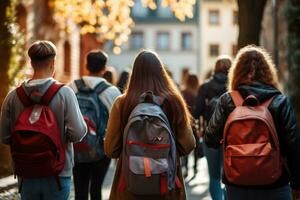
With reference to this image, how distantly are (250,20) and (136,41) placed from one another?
59.8 metres

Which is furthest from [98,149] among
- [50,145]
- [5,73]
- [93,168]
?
[5,73]

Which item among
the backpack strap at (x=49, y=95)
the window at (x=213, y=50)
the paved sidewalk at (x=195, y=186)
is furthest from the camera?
the window at (x=213, y=50)

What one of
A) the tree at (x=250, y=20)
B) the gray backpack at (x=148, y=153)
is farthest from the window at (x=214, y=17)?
the gray backpack at (x=148, y=153)

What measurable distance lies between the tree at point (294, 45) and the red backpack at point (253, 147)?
6253mm

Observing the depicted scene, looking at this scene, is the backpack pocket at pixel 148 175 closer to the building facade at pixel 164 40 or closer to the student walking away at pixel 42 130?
the student walking away at pixel 42 130

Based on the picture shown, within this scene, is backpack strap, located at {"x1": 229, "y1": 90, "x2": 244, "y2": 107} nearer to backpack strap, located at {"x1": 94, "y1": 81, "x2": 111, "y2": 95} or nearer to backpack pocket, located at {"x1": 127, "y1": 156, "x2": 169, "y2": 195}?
backpack pocket, located at {"x1": 127, "y1": 156, "x2": 169, "y2": 195}

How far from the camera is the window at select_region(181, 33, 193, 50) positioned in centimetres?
7106

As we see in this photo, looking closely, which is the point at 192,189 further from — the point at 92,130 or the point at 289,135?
the point at 289,135

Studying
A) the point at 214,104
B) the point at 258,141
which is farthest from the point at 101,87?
the point at 258,141

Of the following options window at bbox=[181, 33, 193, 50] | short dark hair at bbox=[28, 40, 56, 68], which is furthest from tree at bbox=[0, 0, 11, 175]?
window at bbox=[181, 33, 193, 50]

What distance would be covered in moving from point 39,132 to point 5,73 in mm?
6856

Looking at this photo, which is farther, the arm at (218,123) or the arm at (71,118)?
the arm at (71,118)

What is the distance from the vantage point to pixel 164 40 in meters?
71.6

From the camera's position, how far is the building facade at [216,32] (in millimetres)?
67688
